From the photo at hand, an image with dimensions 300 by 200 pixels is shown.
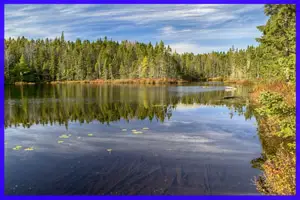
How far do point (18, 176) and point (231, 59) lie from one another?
112530 millimetres

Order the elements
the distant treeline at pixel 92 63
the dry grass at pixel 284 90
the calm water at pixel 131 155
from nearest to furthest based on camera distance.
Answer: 1. the calm water at pixel 131 155
2. the dry grass at pixel 284 90
3. the distant treeline at pixel 92 63

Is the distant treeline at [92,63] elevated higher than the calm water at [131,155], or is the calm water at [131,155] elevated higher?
the distant treeline at [92,63]

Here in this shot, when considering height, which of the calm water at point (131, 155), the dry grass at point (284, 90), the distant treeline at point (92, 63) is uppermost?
the distant treeline at point (92, 63)

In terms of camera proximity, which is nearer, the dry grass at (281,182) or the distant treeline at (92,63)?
the dry grass at (281,182)

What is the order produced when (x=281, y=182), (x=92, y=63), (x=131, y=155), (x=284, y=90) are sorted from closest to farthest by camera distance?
1. (x=281, y=182)
2. (x=131, y=155)
3. (x=284, y=90)
4. (x=92, y=63)

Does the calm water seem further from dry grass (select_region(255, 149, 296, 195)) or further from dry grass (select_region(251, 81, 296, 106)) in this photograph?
dry grass (select_region(251, 81, 296, 106))

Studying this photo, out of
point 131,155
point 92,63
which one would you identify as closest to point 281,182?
point 131,155

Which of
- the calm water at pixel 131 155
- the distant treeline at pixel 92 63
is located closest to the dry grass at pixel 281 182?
the calm water at pixel 131 155

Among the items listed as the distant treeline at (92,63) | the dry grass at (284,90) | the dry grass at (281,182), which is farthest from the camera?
the distant treeline at (92,63)

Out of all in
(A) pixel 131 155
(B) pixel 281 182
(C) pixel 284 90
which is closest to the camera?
(B) pixel 281 182

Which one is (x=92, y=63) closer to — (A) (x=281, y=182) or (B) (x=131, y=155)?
(B) (x=131, y=155)

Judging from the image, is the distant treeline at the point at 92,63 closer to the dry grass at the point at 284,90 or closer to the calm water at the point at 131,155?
the dry grass at the point at 284,90

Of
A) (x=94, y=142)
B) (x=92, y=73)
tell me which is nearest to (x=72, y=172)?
(x=94, y=142)

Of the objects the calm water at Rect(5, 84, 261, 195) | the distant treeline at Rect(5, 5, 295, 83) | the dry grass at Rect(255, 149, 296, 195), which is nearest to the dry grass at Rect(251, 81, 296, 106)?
the calm water at Rect(5, 84, 261, 195)
